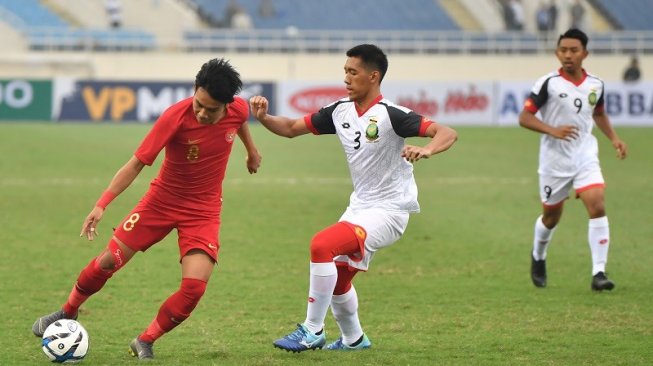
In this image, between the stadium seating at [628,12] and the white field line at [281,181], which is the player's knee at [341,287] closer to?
the white field line at [281,181]

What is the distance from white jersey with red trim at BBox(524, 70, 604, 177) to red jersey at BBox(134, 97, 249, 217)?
4.17 m

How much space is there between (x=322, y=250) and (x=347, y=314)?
2.13 feet

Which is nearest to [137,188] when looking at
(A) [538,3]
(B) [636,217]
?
(B) [636,217]

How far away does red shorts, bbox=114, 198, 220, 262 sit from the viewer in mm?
8070

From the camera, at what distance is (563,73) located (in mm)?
11523

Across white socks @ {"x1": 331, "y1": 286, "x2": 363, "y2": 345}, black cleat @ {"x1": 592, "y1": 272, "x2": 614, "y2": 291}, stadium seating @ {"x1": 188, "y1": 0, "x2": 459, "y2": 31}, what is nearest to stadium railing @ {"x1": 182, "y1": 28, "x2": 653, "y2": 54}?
stadium seating @ {"x1": 188, "y1": 0, "x2": 459, "y2": 31}

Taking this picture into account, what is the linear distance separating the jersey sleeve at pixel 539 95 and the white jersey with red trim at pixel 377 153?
337 cm

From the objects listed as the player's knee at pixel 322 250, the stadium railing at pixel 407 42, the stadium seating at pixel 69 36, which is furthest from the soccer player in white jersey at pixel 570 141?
the stadium seating at pixel 69 36

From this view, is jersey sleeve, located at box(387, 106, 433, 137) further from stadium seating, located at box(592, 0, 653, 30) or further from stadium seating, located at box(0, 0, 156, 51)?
stadium seating, located at box(592, 0, 653, 30)

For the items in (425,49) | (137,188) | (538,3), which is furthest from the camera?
(538,3)

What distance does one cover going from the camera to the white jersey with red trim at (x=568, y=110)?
11.4m

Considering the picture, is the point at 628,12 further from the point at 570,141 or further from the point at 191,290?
the point at 191,290

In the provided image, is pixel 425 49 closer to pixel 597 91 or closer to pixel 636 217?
pixel 636 217

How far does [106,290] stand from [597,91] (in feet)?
16.3
